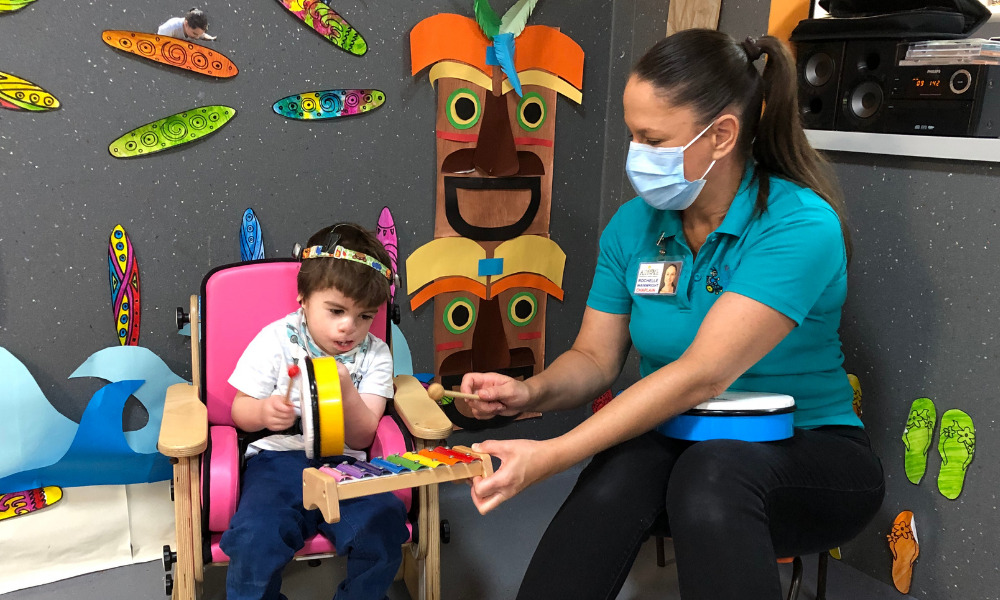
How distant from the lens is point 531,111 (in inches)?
89.7

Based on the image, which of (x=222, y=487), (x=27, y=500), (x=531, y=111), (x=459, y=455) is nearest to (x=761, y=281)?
(x=459, y=455)

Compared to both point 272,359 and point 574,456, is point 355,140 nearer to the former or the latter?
point 272,359

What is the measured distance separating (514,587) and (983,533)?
1.05 m

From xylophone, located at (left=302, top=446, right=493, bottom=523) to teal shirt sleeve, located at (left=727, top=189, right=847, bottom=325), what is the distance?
1.69 ft

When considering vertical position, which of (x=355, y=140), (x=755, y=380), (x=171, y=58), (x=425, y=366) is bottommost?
(x=425, y=366)

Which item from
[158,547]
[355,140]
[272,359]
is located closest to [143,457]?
→ [158,547]

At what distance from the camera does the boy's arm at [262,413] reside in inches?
64.2

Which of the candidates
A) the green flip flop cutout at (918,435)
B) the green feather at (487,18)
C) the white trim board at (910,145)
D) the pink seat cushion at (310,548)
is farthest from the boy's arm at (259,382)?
the green flip flop cutout at (918,435)

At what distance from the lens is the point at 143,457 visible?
1.93m

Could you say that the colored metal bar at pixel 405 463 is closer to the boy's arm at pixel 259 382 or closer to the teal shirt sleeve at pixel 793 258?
the boy's arm at pixel 259 382

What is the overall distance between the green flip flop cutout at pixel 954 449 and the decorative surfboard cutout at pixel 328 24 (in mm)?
1629

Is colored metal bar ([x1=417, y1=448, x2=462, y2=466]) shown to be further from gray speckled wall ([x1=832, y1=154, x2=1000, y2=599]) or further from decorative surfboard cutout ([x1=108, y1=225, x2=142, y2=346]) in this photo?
gray speckled wall ([x1=832, y1=154, x2=1000, y2=599])

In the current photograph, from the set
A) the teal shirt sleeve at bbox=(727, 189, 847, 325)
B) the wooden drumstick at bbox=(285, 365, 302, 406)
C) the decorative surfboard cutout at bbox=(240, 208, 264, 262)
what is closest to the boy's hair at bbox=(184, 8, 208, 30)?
the decorative surfboard cutout at bbox=(240, 208, 264, 262)

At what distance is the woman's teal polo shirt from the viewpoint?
4.27ft
